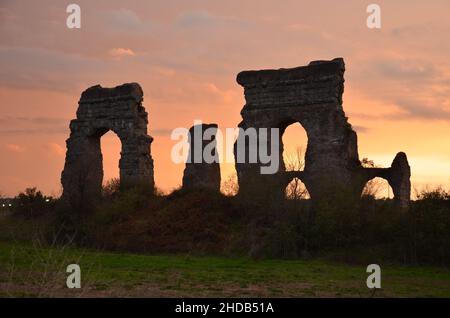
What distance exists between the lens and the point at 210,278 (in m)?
14.5

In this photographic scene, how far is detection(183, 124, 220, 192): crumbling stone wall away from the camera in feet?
81.1

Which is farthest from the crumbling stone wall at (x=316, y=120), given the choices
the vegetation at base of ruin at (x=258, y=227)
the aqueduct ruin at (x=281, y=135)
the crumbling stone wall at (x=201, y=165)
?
the vegetation at base of ruin at (x=258, y=227)

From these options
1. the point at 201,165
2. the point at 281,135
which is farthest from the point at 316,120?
the point at 201,165

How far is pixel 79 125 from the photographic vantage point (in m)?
28.2

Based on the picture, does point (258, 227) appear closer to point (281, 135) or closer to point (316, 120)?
point (316, 120)

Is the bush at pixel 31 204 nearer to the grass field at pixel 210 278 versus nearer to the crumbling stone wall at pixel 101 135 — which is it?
the crumbling stone wall at pixel 101 135

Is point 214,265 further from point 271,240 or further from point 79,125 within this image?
point 79,125

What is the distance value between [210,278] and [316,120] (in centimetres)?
1145

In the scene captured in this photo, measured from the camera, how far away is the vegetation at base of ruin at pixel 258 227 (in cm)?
1812

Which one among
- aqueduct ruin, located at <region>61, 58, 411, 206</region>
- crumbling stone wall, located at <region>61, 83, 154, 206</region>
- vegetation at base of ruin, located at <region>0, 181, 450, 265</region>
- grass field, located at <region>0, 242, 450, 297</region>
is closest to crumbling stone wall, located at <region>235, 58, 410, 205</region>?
aqueduct ruin, located at <region>61, 58, 411, 206</region>
